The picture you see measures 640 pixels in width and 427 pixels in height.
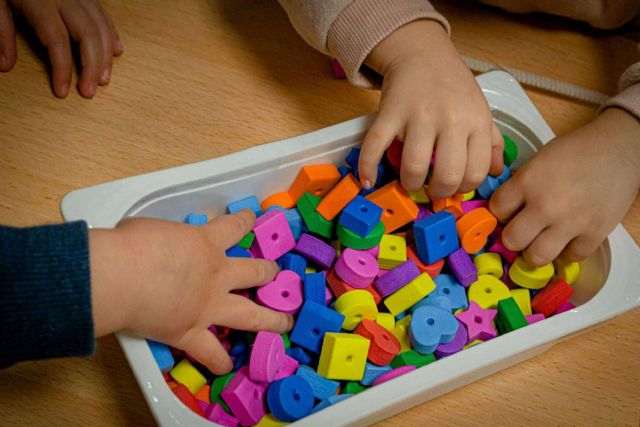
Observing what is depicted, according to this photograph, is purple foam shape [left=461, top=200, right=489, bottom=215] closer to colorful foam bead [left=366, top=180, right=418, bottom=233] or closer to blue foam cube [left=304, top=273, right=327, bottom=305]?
colorful foam bead [left=366, top=180, right=418, bottom=233]

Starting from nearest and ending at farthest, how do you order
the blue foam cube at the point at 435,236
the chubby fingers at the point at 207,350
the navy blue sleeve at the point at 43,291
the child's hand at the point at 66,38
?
the navy blue sleeve at the point at 43,291, the chubby fingers at the point at 207,350, the blue foam cube at the point at 435,236, the child's hand at the point at 66,38

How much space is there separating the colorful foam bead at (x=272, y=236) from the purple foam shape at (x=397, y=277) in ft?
0.34

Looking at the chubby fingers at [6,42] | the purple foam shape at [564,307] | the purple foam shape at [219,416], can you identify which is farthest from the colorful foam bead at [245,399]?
the chubby fingers at [6,42]

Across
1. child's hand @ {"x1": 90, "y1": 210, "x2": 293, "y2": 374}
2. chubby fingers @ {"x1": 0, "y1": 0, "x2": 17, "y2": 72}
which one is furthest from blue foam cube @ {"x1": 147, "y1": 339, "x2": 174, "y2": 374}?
chubby fingers @ {"x1": 0, "y1": 0, "x2": 17, "y2": 72}

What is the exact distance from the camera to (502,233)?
2.34ft

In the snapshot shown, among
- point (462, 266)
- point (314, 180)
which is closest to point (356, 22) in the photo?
point (314, 180)

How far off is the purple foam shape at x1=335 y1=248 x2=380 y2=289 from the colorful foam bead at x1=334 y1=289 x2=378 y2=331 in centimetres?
1

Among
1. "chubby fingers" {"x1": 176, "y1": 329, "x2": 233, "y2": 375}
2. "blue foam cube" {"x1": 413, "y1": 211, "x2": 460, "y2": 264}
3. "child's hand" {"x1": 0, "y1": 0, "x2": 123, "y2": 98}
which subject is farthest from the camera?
"child's hand" {"x1": 0, "y1": 0, "x2": 123, "y2": 98}

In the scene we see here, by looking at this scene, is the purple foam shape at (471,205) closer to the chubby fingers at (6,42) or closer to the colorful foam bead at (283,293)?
the colorful foam bead at (283,293)

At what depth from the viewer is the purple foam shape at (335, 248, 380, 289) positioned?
67 centimetres

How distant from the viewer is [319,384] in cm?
63

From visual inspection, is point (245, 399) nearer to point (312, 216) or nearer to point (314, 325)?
point (314, 325)


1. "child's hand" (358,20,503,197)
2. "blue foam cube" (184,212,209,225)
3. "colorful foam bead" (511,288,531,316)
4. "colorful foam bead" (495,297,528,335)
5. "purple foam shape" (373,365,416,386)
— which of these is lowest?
"colorful foam bead" (511,288,531,316)

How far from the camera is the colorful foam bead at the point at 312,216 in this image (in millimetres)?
711
